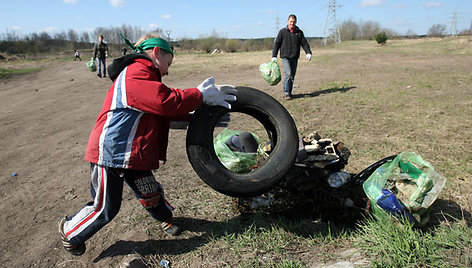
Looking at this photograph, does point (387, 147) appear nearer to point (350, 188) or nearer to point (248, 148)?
point (350, 188)

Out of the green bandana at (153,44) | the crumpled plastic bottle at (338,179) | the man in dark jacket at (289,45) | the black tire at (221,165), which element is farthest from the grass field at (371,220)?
the green bandana at (153,44)

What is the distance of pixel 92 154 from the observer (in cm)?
223

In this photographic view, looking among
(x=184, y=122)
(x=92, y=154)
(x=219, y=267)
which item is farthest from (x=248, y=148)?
(x=92, y=154)

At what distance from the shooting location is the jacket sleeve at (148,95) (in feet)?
6.94

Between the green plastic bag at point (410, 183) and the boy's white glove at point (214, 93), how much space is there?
1.44 metres

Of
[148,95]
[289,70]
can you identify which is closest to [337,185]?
[148,95]

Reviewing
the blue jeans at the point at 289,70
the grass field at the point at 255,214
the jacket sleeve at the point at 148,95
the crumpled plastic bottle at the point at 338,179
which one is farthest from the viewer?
the blue jeans at the point at 289,70

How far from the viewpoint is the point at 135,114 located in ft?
7.30

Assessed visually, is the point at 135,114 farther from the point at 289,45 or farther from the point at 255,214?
the point at 289,45

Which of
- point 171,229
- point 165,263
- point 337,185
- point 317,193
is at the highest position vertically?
point 337,185

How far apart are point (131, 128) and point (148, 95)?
0.30 m

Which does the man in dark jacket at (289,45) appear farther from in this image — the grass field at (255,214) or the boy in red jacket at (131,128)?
the boy in red jacket at (131,128)

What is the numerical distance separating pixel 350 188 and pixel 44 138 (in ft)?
18.1

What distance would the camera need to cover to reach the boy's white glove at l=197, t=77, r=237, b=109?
2.39 m
